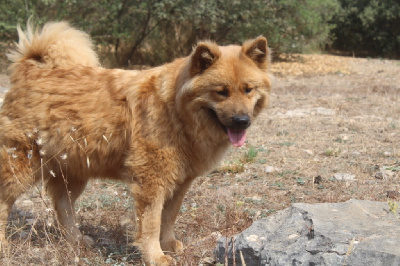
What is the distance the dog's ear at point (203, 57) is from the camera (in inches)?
156

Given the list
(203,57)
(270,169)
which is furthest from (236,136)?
(270,169)

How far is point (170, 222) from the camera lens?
4457 mm

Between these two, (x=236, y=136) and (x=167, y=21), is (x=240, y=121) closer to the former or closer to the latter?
(x=236, y=136)

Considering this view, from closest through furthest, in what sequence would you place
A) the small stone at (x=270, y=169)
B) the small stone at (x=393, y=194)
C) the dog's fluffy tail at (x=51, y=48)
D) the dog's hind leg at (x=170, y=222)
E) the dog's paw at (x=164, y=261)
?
1. the dog's paw at (x=164, y=261)
2. the dog's hind leg at (x=170, y=222)
3. the dog's fluffy tail at (x=51, y=48)
4. the small stone at (x=393, y=194)
5. the small stone at (x=270, y=169)

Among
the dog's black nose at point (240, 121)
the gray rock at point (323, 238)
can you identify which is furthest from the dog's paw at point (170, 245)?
the dog's black nose at point (240, 121)

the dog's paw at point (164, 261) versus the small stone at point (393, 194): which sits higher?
the small stone at point (393, 194)

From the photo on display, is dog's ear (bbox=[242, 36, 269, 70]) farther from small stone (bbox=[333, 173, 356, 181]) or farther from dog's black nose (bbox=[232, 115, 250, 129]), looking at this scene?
small stone (bbox=[333, 173, 356, 181])

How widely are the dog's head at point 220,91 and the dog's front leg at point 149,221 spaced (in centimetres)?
73

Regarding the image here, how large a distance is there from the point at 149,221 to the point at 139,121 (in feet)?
2.77

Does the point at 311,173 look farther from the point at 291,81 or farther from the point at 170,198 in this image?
the point at 291,81

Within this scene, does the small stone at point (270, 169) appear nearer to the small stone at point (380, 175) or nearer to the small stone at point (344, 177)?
the small stone at point (344, 177)

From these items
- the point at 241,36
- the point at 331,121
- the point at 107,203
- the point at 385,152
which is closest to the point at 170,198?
the point at 107,203

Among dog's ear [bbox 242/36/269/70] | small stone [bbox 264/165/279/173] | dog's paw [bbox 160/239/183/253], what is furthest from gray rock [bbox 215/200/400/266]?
small stone [bbox 264/165/279/173]

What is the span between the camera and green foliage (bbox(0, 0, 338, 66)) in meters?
14.3
